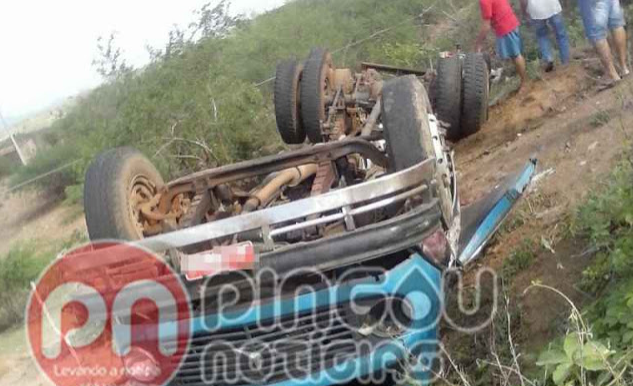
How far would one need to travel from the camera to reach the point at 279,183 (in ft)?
15.3

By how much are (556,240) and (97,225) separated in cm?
231

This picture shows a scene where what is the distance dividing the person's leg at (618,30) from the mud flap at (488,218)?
8.55 feet

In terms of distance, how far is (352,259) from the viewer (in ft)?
10.9

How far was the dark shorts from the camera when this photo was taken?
801 centimetres

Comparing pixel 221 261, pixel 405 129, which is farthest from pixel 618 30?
pixel 221 261

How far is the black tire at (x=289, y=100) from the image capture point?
20.5 feet

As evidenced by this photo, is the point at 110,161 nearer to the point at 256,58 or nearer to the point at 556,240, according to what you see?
the point at 556,240

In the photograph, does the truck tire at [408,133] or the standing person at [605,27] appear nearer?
the truck tire at [408,133]

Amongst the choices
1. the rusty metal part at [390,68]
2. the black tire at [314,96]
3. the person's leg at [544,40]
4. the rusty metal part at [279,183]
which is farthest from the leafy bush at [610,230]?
the person's leg at [544,40]

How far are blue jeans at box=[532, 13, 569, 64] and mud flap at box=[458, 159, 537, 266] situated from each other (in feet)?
11.4

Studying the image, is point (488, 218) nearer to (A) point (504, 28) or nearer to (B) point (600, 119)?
(B) point (600, 119)

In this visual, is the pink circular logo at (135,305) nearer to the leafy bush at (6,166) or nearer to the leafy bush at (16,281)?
the leafy bush at (16,281)

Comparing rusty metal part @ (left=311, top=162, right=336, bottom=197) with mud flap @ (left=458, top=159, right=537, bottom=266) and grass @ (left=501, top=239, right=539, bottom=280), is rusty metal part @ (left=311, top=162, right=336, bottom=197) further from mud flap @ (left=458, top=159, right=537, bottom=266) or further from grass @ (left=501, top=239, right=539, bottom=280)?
grass @ (left=501, top=239, right=539, bottom=280)

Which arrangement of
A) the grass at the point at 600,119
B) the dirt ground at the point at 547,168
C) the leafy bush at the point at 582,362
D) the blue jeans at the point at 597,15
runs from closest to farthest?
the leafy bush at the point at 582,362
the dirt ground at the point at 547,168
the grass at the point at 600,119
the blue jeans at the point at 597,15
